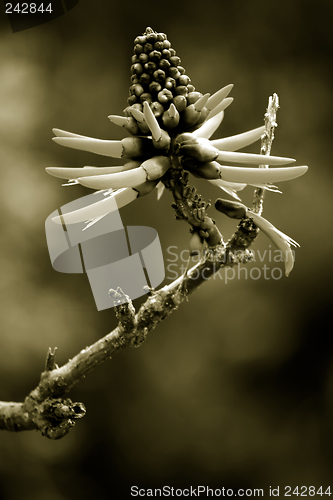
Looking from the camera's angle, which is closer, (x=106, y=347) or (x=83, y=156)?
(x=106, y=347)

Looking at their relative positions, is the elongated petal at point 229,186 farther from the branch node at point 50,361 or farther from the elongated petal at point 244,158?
the branch node at point 50,361

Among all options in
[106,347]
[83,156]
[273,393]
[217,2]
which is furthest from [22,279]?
[217,2]

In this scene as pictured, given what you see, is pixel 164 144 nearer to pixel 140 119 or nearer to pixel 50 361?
pixel 140 119

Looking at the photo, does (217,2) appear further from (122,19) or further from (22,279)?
(22,279)

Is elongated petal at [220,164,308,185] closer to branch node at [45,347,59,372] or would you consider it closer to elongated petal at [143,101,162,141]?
elongated petal at [143,101,162,141]

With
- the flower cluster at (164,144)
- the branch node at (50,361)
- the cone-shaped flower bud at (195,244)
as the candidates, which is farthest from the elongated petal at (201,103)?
the branch node at (50,361)

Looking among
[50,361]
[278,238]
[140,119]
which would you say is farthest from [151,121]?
[50,361]
